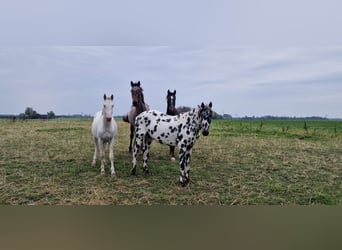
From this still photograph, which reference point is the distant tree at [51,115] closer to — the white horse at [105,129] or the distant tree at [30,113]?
the distant tree at [30,113]

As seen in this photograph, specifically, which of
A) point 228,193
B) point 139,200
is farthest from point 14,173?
point 228,193

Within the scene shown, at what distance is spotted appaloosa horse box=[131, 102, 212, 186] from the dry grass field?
25 cm

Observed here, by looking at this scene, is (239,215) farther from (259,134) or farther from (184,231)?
(259,134)

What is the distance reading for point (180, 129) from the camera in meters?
2.56

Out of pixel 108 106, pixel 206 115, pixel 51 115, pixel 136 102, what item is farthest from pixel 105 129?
pixel 206 115

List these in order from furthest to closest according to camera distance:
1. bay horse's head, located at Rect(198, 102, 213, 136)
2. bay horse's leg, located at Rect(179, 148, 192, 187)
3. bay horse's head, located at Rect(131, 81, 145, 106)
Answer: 1. bay horse's head, located at Rect(131, 81, 145, 106)
2. bay horse's leg, located at Rect(179, 148, 192, 187)
3. bay horse's head, located at Rect(198, 102, 213, 136)

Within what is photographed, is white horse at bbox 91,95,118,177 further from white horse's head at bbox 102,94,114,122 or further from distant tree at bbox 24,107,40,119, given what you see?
distant tree at bbox 24,107,40,119

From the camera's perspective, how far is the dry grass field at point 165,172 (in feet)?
7.79

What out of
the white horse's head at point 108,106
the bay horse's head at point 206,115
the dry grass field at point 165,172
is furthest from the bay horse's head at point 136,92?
the bay horse's head at point 206,115

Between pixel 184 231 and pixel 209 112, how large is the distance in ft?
3.06

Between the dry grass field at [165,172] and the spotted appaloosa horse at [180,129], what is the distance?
0.25 meters

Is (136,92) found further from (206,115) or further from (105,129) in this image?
(206,115)

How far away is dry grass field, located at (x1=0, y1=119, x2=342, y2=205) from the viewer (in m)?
2.37

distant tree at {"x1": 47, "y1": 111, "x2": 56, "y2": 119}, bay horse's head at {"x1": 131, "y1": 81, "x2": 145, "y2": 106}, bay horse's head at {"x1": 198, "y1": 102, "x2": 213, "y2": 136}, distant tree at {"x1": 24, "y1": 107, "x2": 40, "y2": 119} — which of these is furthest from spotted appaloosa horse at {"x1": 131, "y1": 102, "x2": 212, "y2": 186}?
distant tree at {"x1": 24, "y1": 107, "x2": 40, "y2": 119}
